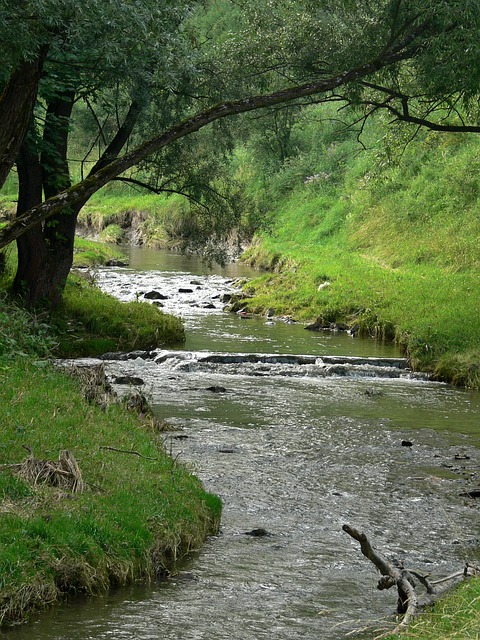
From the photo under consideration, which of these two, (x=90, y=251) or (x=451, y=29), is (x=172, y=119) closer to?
(x=451, y=29)

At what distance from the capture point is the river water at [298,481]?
27.0 ft

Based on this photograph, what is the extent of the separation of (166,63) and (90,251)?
1376 inches

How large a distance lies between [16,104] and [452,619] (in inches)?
320

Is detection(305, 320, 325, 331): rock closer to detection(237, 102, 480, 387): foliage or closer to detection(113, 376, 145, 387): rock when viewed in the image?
detection(237, 102, 480, 387): foliage

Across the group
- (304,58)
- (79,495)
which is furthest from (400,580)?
(304,58)

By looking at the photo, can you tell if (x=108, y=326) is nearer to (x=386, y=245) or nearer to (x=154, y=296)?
(x=154, y=296)

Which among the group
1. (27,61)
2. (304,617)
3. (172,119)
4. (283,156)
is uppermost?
(283,156)

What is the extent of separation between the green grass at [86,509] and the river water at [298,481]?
247 mm

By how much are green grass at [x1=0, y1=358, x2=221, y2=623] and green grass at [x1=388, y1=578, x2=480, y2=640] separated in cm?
303

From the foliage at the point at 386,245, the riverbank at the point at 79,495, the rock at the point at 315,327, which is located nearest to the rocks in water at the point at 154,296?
the foliage at the point at 386,245

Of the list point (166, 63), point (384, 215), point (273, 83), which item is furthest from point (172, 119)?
point (384, 215)

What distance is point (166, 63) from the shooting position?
12.5 metres

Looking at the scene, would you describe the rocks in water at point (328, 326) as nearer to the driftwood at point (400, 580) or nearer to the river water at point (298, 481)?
the river water at point (298, 481)

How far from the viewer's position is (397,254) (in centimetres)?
3453
